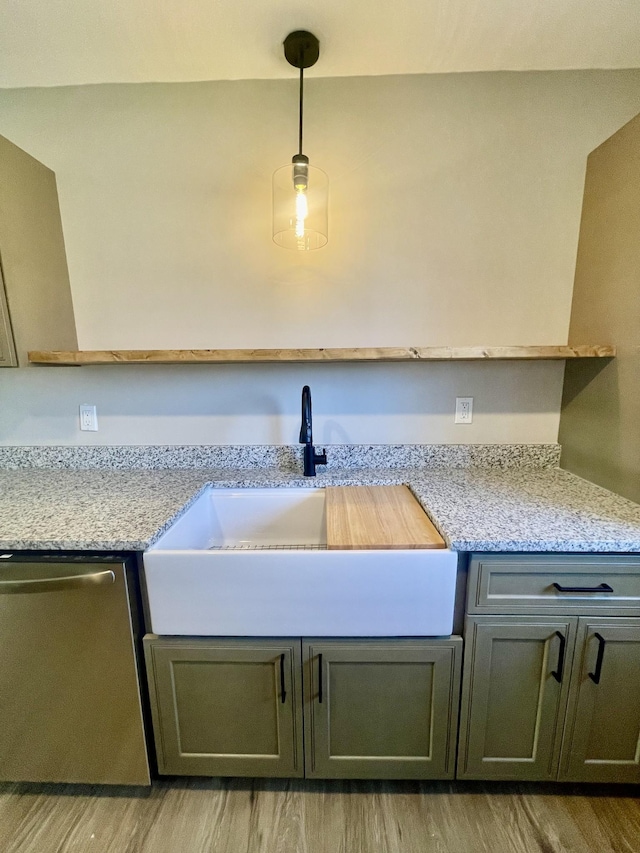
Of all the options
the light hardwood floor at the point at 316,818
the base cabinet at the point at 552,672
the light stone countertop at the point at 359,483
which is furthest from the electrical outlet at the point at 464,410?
the light hardwood floor at the point at 316,818

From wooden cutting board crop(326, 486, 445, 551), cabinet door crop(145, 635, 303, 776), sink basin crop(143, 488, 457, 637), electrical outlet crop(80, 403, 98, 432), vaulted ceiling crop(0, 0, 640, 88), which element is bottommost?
cabinet door crop(145, 635, 303, 776)

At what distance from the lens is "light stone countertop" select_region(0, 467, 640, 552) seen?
0.98 metres

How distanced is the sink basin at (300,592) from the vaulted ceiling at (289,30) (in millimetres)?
1741

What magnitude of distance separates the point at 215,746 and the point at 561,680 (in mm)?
1087

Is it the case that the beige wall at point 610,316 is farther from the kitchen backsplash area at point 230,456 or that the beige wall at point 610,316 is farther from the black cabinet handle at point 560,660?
the black cabinet handle at point 560,660

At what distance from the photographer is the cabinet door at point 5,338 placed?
50.8 inches

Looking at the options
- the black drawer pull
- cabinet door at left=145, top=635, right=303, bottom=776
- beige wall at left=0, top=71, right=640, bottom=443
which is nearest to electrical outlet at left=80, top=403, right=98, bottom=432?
beige wall at left=0, top=71, right=640, bottom=443

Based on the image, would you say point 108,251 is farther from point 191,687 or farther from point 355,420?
point 191,687

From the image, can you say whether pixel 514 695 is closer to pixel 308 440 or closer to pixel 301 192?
pixel 308 440

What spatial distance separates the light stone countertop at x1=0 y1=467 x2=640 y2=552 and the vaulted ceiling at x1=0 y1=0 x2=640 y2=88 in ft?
5.37

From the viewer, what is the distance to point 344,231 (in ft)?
4.96

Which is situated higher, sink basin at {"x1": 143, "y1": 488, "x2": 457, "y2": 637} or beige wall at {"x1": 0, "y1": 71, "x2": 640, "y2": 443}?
beige wall at {"x1": 0, "y1": 71, "x2": 640, "y2": 443}

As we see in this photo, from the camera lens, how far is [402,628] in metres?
1.01

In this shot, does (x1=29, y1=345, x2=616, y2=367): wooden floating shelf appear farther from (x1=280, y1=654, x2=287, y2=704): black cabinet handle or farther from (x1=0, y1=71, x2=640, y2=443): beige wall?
(x1=280, y1=654, x2=287, y2=704): black cabinet handle
